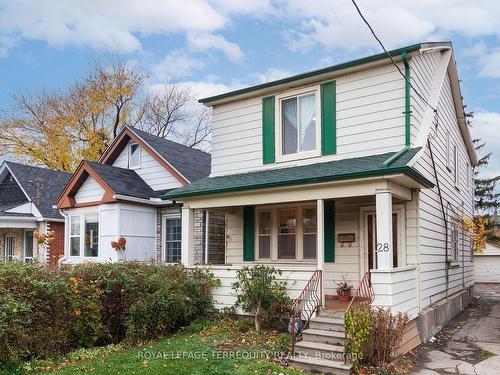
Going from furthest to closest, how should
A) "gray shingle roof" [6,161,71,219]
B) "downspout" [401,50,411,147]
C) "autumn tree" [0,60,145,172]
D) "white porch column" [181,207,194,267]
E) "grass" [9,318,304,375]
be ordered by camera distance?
"autumn tree" [0,60,145,172]
"gray shingle roof" [6,161,71,219]
"white porch column" [181,207,194,267]
"downspout" [401,50,411,147]
"grass" [9,318,304,375]

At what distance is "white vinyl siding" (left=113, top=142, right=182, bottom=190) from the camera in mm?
16031

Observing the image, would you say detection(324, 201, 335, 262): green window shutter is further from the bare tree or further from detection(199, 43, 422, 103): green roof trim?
the bare tree

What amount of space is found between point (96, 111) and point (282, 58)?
22416 millimetres

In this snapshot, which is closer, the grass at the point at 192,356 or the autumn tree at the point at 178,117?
the grass at the point at 192,356

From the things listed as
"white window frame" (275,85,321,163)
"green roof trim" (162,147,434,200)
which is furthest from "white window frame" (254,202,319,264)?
"white window frame" (275,85,321,163)

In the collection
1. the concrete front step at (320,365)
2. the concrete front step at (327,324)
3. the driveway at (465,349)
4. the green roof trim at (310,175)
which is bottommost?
the driveway at (465,349)

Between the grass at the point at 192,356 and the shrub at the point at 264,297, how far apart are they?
0.31 metres

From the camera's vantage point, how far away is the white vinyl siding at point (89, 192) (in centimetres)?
1517

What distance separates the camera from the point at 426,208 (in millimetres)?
10281

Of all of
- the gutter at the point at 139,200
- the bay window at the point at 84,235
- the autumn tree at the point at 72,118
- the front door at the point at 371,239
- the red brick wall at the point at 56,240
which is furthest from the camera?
the autumn tree at the point at 72,118

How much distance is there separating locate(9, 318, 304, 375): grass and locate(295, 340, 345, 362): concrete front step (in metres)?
0.35

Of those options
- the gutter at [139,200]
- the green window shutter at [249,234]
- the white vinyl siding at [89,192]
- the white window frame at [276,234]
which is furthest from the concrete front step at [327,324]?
the white vinyl siding at [89,192]

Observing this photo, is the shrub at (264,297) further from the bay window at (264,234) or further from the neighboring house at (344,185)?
the bay window at (264,234)

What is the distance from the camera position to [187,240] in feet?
36.8
